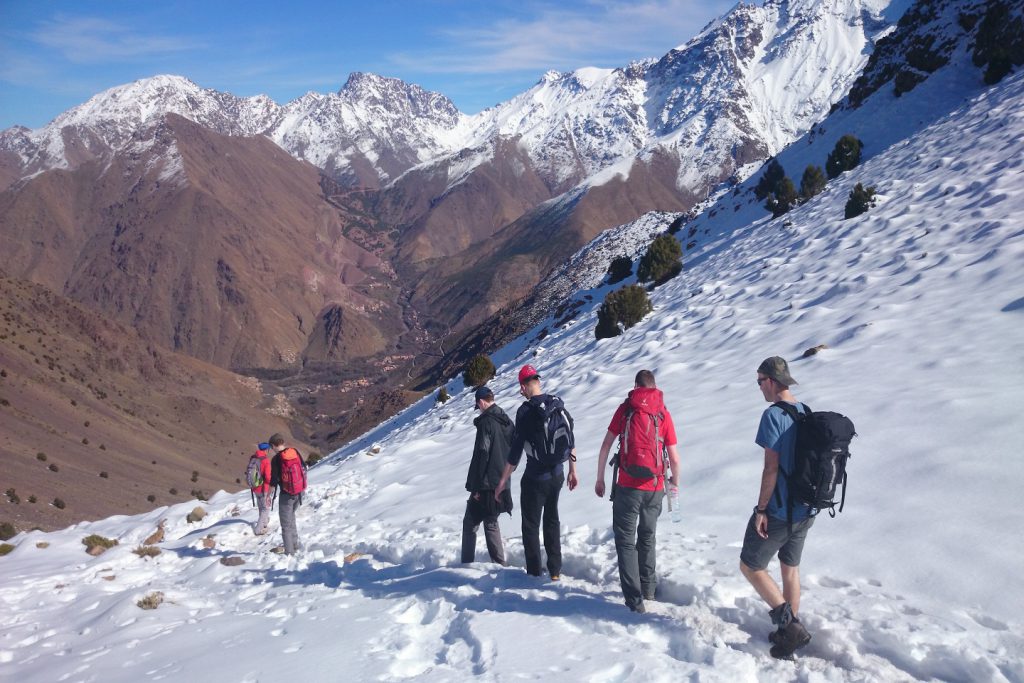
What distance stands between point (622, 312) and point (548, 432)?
18.7m

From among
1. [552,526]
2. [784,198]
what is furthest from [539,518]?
[784,198]

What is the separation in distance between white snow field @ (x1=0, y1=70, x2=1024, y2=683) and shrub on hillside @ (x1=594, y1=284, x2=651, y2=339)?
660cm

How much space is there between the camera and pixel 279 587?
372 inches

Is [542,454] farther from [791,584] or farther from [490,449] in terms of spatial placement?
[791,584]

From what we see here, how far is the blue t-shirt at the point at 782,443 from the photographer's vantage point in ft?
16.1

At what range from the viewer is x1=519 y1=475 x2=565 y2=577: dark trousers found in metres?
6.97

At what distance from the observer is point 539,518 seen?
7.11 m

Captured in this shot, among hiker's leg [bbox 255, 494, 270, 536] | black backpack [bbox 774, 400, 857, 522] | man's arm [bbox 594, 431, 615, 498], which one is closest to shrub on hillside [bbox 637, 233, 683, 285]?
hiker's leg [bbox 255, 494, 270, 536]

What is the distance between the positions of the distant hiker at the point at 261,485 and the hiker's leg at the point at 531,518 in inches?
290

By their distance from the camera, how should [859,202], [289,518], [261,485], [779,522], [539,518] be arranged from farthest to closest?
1. [859,202]
2. [261,485]
3. [289,518]
4. [539,518]
5. [779,522]

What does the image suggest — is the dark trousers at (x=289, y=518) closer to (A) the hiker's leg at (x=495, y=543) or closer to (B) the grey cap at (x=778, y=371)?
(A) the hiker's leg at (x=495, y=543)

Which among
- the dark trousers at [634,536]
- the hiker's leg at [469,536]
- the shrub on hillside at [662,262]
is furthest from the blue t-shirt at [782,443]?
the shrub on hillside at [662,262]

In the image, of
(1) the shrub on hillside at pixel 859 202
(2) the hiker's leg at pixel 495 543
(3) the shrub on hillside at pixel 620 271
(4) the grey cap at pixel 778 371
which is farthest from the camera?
(3) the shrub on hillside at pixel 620 271

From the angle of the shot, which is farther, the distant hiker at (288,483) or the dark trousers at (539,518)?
the distant hiker at (288,483)
